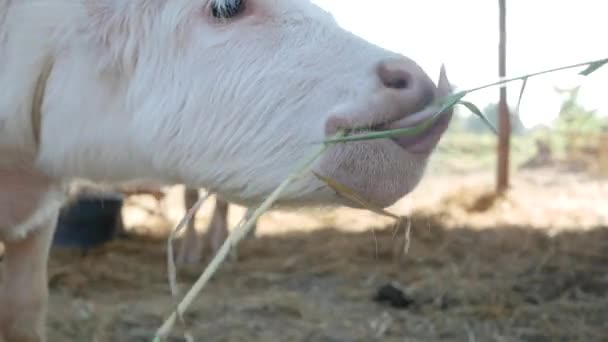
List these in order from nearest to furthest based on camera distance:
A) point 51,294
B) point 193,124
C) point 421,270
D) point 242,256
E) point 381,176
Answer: point 381,176 → point 193,124 → point 51,294 → point 421,270 → point 242,256

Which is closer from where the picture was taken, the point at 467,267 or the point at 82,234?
the point at 467,267

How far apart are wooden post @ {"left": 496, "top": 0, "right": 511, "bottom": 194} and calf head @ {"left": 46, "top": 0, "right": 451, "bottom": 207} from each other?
397cm

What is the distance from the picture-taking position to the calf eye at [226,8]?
143 cm

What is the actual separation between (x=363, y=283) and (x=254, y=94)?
2181mm

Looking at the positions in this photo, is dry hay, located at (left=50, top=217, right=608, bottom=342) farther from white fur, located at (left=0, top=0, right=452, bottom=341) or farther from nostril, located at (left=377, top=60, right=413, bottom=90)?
nostril, located at (left=377, top=60, right=413, bottom=90)

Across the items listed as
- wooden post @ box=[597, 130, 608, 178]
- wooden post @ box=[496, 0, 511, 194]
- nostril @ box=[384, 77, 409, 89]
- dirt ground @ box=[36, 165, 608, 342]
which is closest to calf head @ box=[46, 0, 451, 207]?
nostril @ box=[384, 77, 409, 89]

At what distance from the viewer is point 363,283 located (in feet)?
11.3

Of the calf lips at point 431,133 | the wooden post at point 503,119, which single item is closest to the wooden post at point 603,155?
the wooden post at point 503,119

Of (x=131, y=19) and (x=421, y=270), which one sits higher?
(x=131, y=19)

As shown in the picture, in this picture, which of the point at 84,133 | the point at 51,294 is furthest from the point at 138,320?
the point at 84,133

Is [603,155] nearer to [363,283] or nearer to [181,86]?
[363,283]

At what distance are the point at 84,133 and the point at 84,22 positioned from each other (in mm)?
214

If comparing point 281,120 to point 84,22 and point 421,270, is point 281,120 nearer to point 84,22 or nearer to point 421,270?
point 84,22

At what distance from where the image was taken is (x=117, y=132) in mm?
1484
